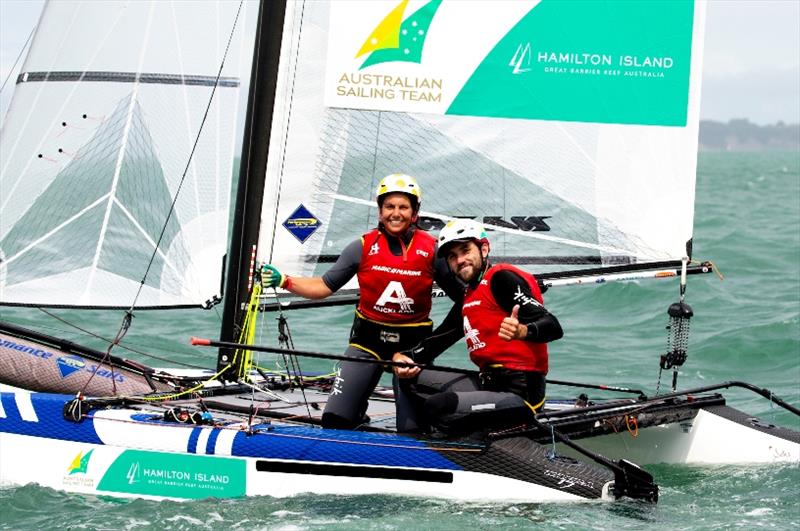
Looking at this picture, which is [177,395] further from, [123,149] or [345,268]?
[123,149]

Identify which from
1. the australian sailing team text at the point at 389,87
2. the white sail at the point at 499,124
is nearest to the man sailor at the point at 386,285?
the white sail at the point at 499,124

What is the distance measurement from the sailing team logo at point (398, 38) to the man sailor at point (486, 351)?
167 centimetres

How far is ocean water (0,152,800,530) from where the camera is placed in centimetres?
579

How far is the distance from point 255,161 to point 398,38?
110 cm

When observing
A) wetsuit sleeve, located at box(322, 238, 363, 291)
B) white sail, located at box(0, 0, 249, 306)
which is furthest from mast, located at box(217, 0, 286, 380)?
wetsuit sleeve, located at box(322, 238, 363, 291)

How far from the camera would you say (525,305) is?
5.90m

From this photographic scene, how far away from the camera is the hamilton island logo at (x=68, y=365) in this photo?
7.22m

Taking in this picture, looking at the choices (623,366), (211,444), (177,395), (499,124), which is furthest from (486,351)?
(623,366)

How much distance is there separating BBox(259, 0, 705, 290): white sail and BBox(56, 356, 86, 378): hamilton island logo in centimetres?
123

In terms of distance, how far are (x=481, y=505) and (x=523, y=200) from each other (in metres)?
2.39

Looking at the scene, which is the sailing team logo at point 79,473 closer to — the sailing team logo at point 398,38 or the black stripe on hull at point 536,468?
the black stripe on hull at point 536,468

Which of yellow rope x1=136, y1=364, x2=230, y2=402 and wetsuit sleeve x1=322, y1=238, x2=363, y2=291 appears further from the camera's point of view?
yellow rope x1=136, y1=364, x2=230, y2=402

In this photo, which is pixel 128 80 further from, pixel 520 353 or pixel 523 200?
pixel 520 353

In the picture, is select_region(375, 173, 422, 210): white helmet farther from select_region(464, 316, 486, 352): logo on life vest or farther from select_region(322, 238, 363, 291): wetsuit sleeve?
select_region(464, 316, 486, 352): logo on life vest
